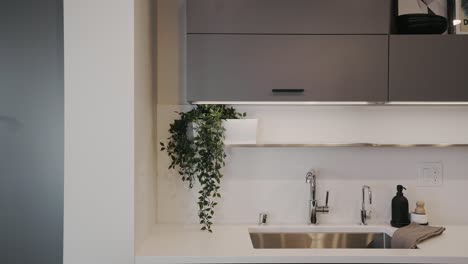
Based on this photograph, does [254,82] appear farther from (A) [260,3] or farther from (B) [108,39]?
(B) [108,39]

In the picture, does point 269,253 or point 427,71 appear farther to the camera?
point 427,71

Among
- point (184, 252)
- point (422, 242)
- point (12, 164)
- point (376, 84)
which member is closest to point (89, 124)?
point (12, 164)

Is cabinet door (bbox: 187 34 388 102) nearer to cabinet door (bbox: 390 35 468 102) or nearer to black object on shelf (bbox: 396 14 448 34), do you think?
cabinet door (bbox: 390 35 468 102)

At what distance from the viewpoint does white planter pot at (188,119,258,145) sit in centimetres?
216

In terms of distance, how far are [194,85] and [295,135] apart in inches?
26.7

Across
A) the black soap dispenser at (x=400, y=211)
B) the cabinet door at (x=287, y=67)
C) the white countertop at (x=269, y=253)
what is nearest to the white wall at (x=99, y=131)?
the white countertop at (x=269, y=253)

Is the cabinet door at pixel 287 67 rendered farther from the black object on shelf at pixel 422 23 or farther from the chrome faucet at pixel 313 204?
the chrome faucet at pixel 313 204

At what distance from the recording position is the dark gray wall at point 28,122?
1.70 metres

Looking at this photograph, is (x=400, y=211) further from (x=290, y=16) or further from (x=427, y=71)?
(x=290, y=16)

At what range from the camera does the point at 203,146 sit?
2123 mm

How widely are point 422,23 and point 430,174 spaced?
86 cm

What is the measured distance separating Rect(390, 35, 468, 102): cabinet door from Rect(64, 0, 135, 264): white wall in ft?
4.06

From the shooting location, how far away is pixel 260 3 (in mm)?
1990

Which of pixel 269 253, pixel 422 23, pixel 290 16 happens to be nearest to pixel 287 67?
pixel 290 16
